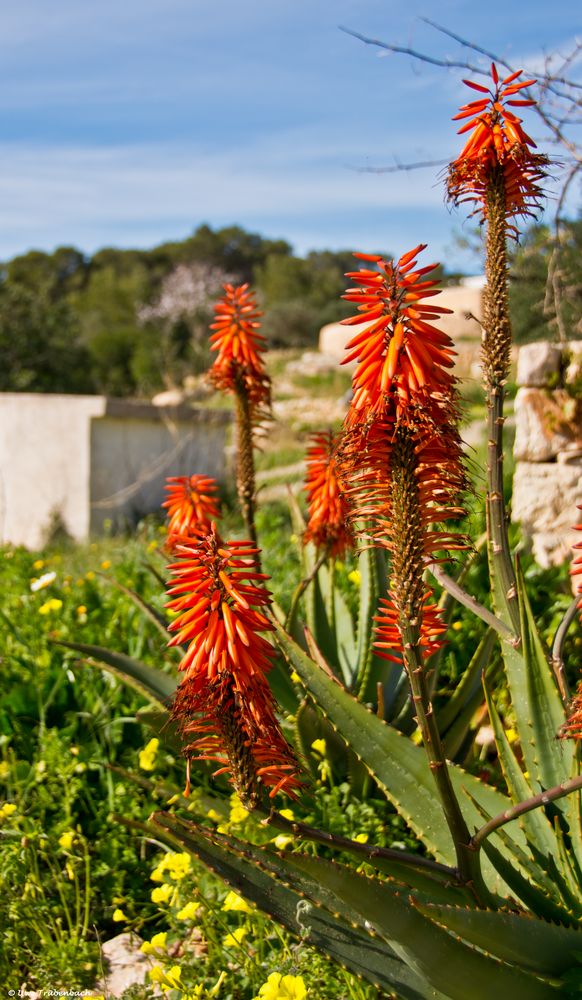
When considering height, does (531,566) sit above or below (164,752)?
above

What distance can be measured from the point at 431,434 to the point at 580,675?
7.84 feet

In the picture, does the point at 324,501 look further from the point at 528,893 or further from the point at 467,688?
the point at 528,893

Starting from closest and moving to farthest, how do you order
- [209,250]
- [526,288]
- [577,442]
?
[577,442]
[526,288]
[209,250]

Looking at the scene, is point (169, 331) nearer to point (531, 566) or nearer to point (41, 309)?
point (41, 309)

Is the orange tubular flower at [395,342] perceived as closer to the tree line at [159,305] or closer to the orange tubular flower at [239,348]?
the tree line at [159,305]

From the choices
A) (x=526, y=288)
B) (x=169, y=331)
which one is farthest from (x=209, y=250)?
(x=526, y=288)

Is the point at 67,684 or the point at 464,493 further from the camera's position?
the point at 67,684

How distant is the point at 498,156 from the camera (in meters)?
1.83

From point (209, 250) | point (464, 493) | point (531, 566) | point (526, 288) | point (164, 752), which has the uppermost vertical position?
point (209, 250)

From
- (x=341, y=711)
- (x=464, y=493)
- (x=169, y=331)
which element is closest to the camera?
(x=464, y=493)

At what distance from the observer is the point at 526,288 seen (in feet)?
50.6

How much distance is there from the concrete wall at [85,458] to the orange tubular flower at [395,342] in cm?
781

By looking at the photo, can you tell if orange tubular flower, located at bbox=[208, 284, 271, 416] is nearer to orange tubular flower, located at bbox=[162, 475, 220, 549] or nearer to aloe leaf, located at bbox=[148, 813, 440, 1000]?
orange tubular flower, located at bbox=[162, 475, 220, 549]

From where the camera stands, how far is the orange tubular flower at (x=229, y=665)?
156 centimetres
